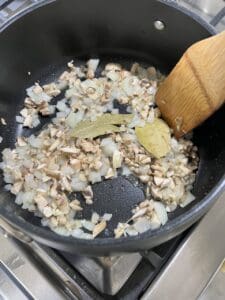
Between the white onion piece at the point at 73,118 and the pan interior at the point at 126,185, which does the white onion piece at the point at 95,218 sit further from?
the white onion piece at the point at 73,118

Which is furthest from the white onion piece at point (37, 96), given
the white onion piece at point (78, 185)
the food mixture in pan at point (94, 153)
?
the white onion piece at point (78, 185)

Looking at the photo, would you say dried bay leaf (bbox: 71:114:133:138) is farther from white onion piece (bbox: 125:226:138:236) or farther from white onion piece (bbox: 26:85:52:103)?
white onion piece (bbox: 125:226:138:236)

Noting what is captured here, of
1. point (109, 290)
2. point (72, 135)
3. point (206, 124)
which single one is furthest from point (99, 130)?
point (109, 290)

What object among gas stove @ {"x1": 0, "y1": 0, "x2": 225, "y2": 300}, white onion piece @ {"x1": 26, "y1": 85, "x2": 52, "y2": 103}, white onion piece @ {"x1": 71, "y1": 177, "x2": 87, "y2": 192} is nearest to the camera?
gas stove @ {"x1": 0, "y1": 0, "x2": 225, "y2": 300}

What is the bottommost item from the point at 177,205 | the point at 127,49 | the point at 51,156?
the point at 51,156

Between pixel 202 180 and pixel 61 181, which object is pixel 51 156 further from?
pixel 202 180

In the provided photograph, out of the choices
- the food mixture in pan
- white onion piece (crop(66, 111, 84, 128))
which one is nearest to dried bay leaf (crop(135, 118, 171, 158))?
the food mixture in pan
